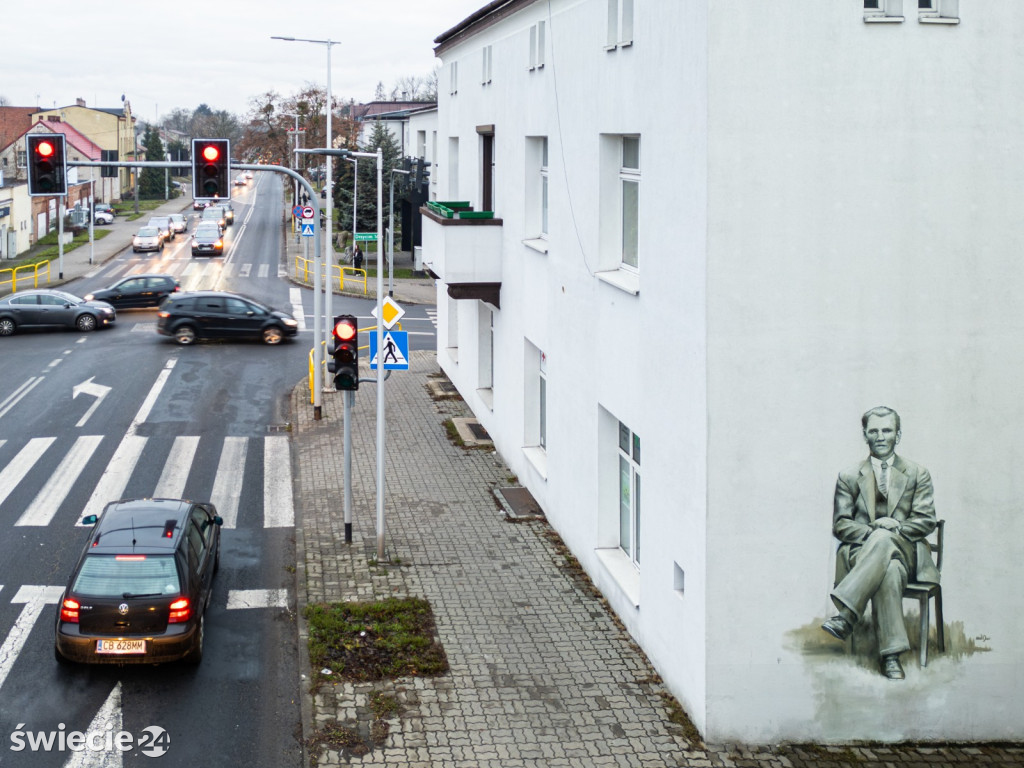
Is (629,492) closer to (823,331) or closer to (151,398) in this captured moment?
(823,331)

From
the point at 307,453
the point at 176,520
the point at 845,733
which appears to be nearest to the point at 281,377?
the point at 307,453

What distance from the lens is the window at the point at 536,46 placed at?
1673 centimetres

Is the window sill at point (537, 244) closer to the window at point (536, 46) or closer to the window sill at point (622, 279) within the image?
the window at point (536, 46)

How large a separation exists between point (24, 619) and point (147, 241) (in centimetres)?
5131

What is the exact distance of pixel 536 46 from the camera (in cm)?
1705

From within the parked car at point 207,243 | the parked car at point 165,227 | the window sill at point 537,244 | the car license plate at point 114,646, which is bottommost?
the car license plate at point 114,646

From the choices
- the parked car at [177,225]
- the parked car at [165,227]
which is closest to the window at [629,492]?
the parked car at [165,227]

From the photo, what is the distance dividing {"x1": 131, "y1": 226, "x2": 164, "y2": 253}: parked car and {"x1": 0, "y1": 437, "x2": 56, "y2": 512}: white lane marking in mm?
41743

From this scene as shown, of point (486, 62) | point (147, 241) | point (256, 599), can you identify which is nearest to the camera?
point (256, 599)

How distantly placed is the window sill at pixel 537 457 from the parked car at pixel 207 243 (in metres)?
44.6

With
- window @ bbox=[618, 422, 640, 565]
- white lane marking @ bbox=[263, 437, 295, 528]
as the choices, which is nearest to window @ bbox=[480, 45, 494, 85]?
white lane marking @ bbox=[263, 437, 295, 528]

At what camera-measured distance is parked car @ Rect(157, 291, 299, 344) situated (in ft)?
105

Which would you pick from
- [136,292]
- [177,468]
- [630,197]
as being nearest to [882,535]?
[630,197]

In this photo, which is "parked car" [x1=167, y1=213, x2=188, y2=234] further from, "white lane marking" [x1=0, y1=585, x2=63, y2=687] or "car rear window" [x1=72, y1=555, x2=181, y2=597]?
"car rear window" [x1=72, y1=555, x2=181, y2=597]
